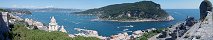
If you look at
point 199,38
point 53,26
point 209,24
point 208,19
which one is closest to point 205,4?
point 208,19

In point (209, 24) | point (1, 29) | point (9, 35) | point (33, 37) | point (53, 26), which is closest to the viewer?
point (209, 24)

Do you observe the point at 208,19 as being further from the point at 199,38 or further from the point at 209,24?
the point at 199,38

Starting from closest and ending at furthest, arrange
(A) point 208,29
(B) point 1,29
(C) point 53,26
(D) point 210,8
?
(A) point 208,29 < (D) point 210,8 < (B) point 1,29 < (C) point 53,26

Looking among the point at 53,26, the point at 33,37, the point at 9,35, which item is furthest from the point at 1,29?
the point at 53,26

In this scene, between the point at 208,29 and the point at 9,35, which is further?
the point at 9,35

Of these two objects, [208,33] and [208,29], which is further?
[208,29]

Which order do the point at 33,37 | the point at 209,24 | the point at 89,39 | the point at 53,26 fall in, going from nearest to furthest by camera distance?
the point at 209,24
the point at 33,37
the point at 89,39
the point at 53,26

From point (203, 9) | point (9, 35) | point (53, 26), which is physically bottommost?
point (53, 26)

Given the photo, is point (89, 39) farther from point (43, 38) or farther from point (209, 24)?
point (209, 24)

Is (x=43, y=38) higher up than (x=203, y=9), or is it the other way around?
(x=203, y=9)
